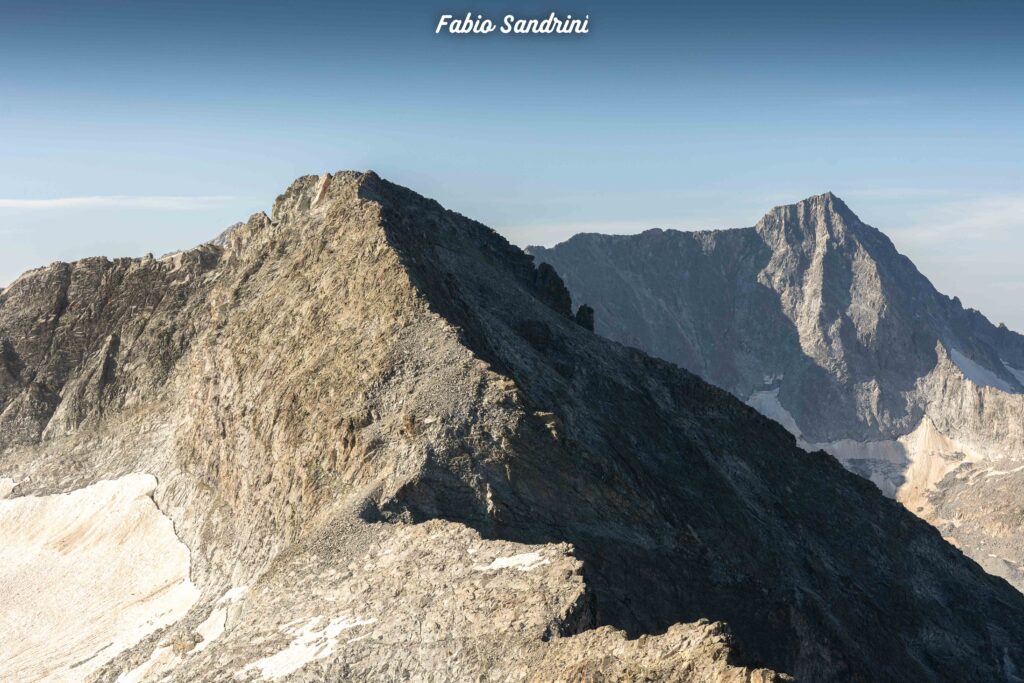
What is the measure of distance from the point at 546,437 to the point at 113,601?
109 feet

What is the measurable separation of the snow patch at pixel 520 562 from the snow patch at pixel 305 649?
17.7 ft

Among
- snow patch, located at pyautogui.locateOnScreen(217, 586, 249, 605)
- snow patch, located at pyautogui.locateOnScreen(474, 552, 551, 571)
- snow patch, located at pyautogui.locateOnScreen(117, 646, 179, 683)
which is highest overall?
snow patch, located at pyautogui.locateOnScreen(474, 552, 551, 571)

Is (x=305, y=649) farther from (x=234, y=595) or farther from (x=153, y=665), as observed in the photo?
(x=234, y=595)

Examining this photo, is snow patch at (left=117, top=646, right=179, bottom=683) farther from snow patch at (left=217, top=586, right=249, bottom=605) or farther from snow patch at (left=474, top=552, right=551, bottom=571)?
snow patch at (left=474, top=552, right=551, bottom=571)

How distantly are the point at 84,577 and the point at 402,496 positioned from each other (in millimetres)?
35767

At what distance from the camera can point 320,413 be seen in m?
73.2

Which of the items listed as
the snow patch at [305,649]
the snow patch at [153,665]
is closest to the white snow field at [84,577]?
the snow patch at [153,665]

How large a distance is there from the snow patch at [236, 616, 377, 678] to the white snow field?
23.5 metres

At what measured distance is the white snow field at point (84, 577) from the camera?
2908 inches

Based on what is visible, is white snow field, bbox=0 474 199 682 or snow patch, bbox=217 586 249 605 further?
white snow field, bbox=0 474 199 682

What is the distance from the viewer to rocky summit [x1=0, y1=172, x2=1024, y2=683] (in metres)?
50.5

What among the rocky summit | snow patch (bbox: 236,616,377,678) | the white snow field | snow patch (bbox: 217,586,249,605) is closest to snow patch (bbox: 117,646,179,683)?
the rocky summit

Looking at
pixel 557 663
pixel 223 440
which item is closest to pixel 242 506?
pixel 223 440

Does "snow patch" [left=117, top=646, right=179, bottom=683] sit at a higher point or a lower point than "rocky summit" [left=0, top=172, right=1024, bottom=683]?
lower
